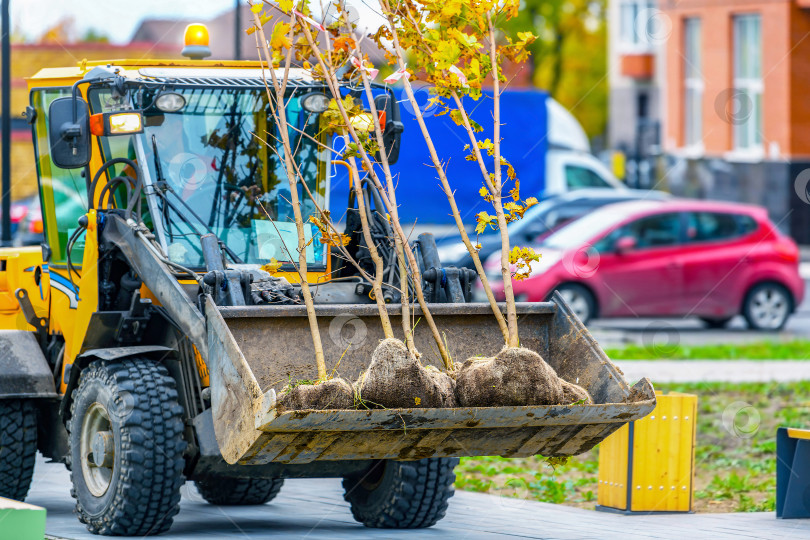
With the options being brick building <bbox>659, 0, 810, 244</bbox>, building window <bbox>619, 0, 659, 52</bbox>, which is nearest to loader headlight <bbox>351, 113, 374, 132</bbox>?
brick building <bbox>659, 0, 810, 244</bbox>

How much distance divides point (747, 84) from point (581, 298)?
17780 millimetres

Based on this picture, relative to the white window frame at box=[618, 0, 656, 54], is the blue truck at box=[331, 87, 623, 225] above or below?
below

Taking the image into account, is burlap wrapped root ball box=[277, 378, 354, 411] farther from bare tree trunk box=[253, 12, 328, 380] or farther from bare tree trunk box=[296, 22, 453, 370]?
bare tree trunk box=[296, 22, 453, 370]

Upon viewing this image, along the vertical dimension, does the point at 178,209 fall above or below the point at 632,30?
below

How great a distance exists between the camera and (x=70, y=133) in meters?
7.63

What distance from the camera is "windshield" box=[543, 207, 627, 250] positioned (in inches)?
772

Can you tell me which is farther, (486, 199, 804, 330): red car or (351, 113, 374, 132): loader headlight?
(486, 199, 804, 330): red car

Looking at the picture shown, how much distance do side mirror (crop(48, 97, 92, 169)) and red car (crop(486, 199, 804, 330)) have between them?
1161 cm

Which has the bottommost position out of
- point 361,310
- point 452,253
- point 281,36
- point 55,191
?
point 452,253

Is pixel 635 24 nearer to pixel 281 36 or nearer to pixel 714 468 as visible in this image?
pixel 714 468

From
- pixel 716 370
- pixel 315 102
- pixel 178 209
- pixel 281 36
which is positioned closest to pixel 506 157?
pixel 716 370

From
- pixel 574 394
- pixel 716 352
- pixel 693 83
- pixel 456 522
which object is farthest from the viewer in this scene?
pixel 693 83

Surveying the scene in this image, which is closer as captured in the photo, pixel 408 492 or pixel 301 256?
pixel 301 256

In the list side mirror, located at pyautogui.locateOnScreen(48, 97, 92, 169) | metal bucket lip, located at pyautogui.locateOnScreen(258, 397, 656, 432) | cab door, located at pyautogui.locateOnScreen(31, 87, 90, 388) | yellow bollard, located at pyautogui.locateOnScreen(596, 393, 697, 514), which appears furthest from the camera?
yellow bollard, located at pyautogui.locateOnScreen(596, 393, 697, 514)
